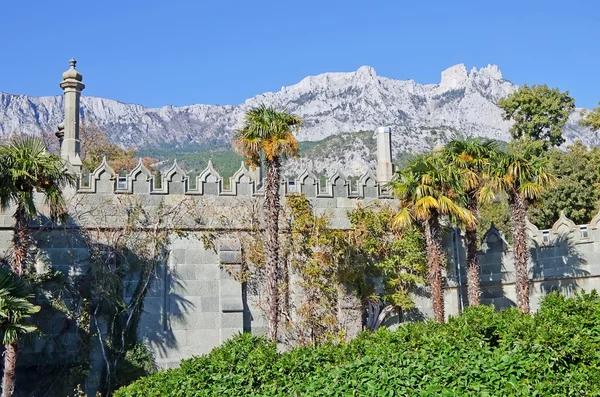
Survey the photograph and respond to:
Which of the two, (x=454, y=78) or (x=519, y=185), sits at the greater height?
(x=454, y=78)

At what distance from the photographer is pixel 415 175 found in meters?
20.5

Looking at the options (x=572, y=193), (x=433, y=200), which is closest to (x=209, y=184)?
(x=433, y=200)

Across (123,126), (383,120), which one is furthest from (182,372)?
(123,126)

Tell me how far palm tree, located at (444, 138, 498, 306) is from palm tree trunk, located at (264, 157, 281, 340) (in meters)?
5.62

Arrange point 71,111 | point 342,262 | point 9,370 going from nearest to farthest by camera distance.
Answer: point 9,370
point 342,262
point 71,111

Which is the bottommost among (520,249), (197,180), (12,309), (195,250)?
(12,309)

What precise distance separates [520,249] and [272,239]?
7116 mm

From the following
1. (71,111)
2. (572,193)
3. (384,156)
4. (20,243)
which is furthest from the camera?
(572,193)

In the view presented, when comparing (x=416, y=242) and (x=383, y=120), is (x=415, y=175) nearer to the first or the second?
(x=416, y=242)

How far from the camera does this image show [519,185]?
20422mm

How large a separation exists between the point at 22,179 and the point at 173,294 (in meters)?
6.72

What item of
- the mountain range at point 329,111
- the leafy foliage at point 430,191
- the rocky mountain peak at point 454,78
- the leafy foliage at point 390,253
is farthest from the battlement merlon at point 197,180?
the rocky mountain peak at point 454,78

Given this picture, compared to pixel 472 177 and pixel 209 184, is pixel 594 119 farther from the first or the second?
pixel 209 184

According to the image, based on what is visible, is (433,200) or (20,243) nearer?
(20,243)
